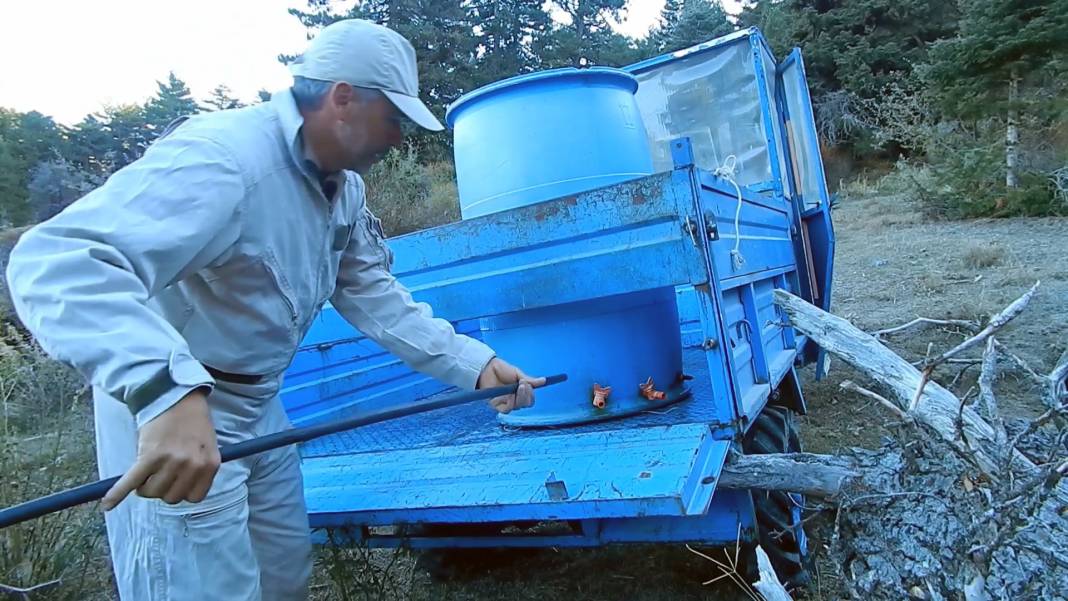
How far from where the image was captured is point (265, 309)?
1829 mm

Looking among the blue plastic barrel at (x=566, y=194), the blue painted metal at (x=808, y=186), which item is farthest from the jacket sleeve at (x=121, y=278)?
the blue painted metal at (x=808, y=186)

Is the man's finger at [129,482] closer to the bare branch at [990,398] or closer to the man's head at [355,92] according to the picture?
the man's head at [355,92]

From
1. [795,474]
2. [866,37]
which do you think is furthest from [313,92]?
[866,37]

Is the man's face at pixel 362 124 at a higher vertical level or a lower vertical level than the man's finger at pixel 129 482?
higher

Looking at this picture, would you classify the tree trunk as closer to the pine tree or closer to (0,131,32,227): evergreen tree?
the pine tree

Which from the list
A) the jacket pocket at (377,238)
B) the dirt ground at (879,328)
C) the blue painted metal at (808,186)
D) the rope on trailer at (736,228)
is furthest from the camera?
the blue painted metal at (808,186)

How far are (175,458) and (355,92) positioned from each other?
0.97m

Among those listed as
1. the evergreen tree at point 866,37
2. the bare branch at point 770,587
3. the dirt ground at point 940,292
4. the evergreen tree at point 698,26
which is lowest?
the dirt ground at point 940,292

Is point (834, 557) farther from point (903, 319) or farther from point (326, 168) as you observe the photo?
point (903, 319)

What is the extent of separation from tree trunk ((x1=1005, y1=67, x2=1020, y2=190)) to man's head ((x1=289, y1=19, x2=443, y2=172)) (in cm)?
1369

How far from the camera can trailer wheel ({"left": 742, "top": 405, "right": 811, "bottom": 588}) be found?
2445mm

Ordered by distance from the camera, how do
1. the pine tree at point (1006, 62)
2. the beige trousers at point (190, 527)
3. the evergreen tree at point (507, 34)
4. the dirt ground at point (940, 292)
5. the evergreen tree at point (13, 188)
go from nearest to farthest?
the beige trousers at point (190, 527) → the dirt ground at point (940, 292) → the pine tree at point (1006, 62) → the evergreen tree at point (13, 188) → the evergreen tree at point (507, 34)

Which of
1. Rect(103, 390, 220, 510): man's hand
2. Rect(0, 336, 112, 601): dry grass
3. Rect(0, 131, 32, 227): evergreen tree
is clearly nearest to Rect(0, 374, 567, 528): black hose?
Rect(103, 390, 220, 510): man's hand

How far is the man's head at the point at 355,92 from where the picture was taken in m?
1.76
